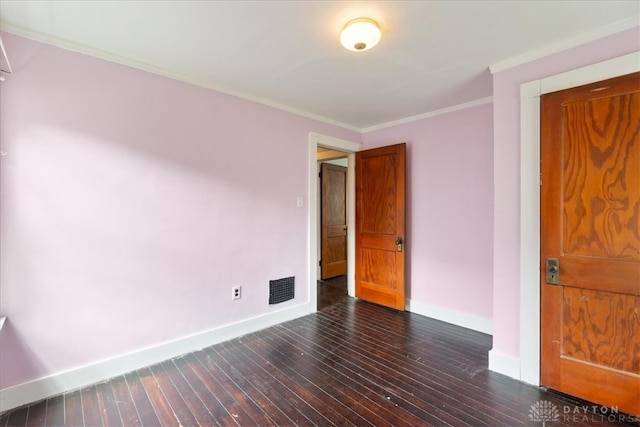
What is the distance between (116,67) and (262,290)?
238 cm

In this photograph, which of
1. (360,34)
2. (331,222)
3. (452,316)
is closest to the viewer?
(360,34)

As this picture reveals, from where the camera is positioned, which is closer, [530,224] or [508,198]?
[530,224]

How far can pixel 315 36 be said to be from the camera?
6.45 feet

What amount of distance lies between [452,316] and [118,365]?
3.25 m

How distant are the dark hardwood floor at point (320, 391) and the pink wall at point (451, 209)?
637mm

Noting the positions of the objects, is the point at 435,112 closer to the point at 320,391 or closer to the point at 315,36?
the point at 315,36

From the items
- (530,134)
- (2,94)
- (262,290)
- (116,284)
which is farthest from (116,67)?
(530,134)

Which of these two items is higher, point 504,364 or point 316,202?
point 316,202

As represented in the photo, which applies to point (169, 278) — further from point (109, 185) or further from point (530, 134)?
point (530, 134)

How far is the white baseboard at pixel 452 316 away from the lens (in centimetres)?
305

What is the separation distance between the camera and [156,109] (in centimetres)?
245

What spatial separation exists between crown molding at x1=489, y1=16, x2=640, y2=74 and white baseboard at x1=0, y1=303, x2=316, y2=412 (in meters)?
3.19

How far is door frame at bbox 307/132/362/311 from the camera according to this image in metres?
3.59
